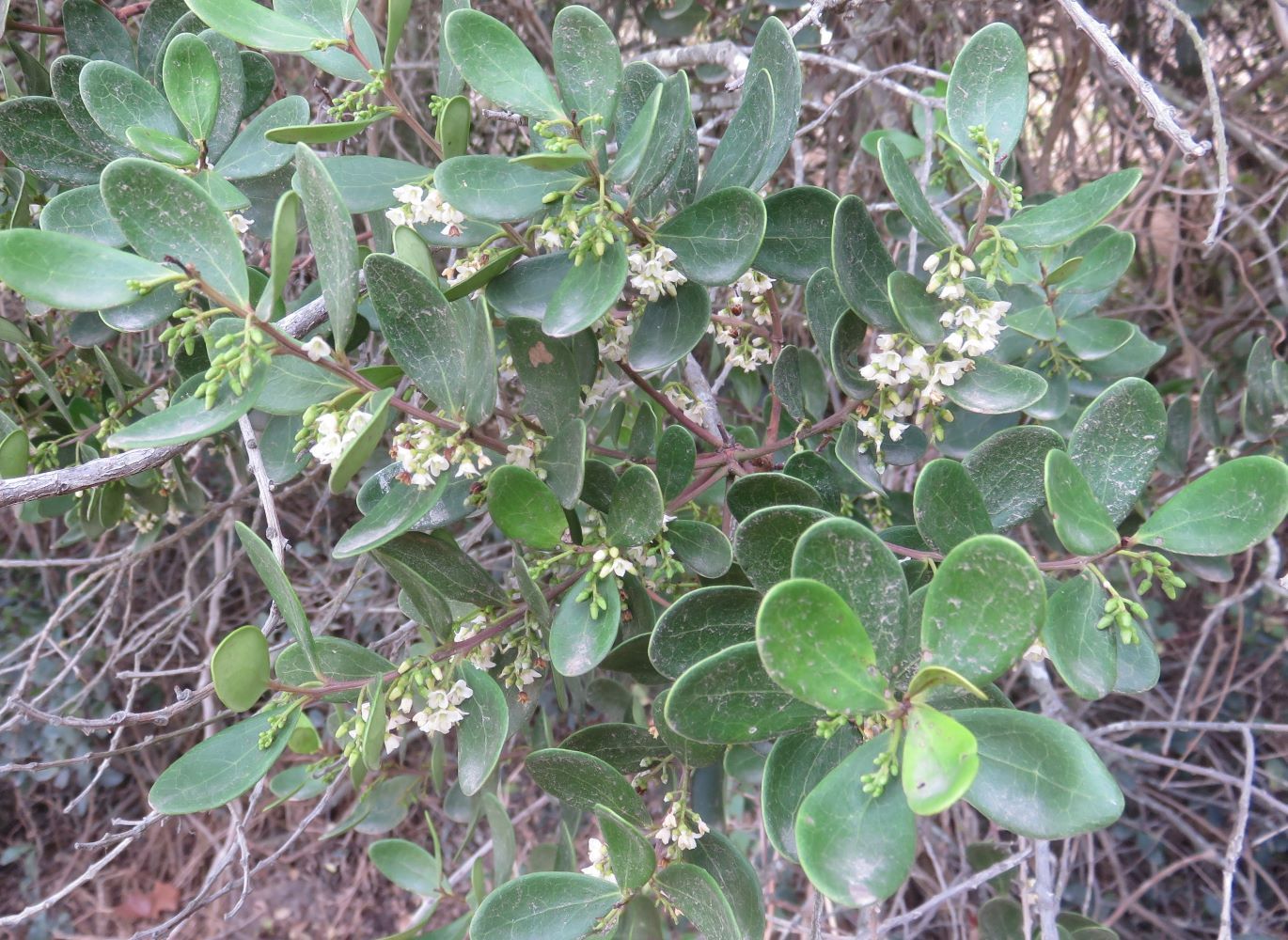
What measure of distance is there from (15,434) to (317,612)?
35.7 inches

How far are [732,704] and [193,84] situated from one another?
136cm

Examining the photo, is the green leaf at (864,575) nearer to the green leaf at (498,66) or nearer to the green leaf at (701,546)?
the green leaf at (701,546)

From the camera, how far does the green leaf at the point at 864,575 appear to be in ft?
3.27

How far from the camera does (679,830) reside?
→ 1.42m

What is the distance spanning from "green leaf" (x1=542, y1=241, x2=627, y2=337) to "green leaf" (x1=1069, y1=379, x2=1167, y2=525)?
2.31ft

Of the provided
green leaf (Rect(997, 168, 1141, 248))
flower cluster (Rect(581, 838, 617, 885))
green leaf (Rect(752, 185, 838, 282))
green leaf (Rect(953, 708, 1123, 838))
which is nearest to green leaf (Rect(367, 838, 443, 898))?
flower cluster (Rect(581, 838, 617, 885))

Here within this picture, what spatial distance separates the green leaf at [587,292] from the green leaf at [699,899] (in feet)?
2.72

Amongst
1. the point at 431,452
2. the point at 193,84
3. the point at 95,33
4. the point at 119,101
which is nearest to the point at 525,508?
the point at 431,452

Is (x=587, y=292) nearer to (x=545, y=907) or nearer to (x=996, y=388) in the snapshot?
(x=996, y=388)

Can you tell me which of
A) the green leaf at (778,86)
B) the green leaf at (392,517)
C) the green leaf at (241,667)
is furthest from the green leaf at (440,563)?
the green leaf at (778,86)

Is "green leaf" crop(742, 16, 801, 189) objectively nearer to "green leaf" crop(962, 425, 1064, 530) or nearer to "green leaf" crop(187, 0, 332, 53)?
"green leaf" crop(962, 425, 1064, 530)

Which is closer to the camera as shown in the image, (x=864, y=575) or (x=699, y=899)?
(x=864, y=575)

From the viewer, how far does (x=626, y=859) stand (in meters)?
1.29

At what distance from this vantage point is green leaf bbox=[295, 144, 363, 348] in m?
1.05
